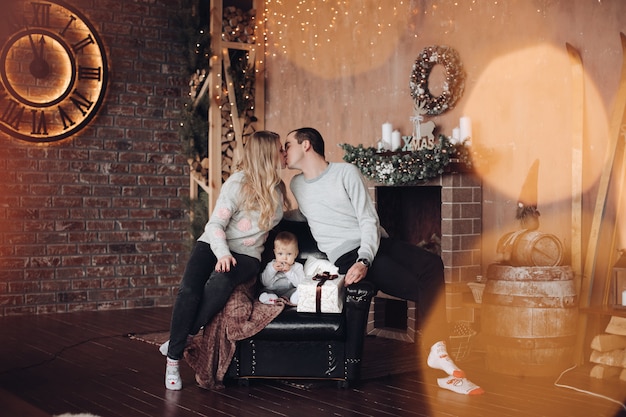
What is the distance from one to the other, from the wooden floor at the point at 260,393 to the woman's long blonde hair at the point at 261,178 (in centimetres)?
87

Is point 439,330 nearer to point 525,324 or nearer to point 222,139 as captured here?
point 525,324

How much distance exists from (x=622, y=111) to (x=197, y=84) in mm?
4006

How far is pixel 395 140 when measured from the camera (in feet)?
17.8

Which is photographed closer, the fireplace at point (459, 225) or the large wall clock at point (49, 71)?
the fireplace at point (459, 225)

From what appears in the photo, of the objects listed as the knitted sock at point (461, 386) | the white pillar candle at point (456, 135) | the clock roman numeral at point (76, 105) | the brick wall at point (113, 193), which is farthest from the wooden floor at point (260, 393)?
the clock roman numeral at point (76, 105)

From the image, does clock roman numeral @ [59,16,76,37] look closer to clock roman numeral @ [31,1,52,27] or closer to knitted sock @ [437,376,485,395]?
clock roman numeral @ [31,1,52,27]

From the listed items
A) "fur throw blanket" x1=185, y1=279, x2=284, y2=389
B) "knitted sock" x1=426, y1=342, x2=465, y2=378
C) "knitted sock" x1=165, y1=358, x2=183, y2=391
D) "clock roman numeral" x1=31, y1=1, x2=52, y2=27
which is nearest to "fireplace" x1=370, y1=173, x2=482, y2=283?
"knitted sock" x1=426, y1=342, x2=465, y2=378

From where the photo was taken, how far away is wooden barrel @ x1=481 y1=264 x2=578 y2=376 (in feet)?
13.4

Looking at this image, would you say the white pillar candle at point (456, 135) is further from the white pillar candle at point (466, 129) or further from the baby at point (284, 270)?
the baby at point (284, 270)

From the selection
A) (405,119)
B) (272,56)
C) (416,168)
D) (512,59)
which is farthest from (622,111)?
(272,56)

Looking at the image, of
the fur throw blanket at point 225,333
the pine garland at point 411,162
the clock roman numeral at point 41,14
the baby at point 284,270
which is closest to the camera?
the fur throw blanket at point 225,333

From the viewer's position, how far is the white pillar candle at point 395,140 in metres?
5.42

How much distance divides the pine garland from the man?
84 centimetres

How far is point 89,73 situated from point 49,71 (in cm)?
33
